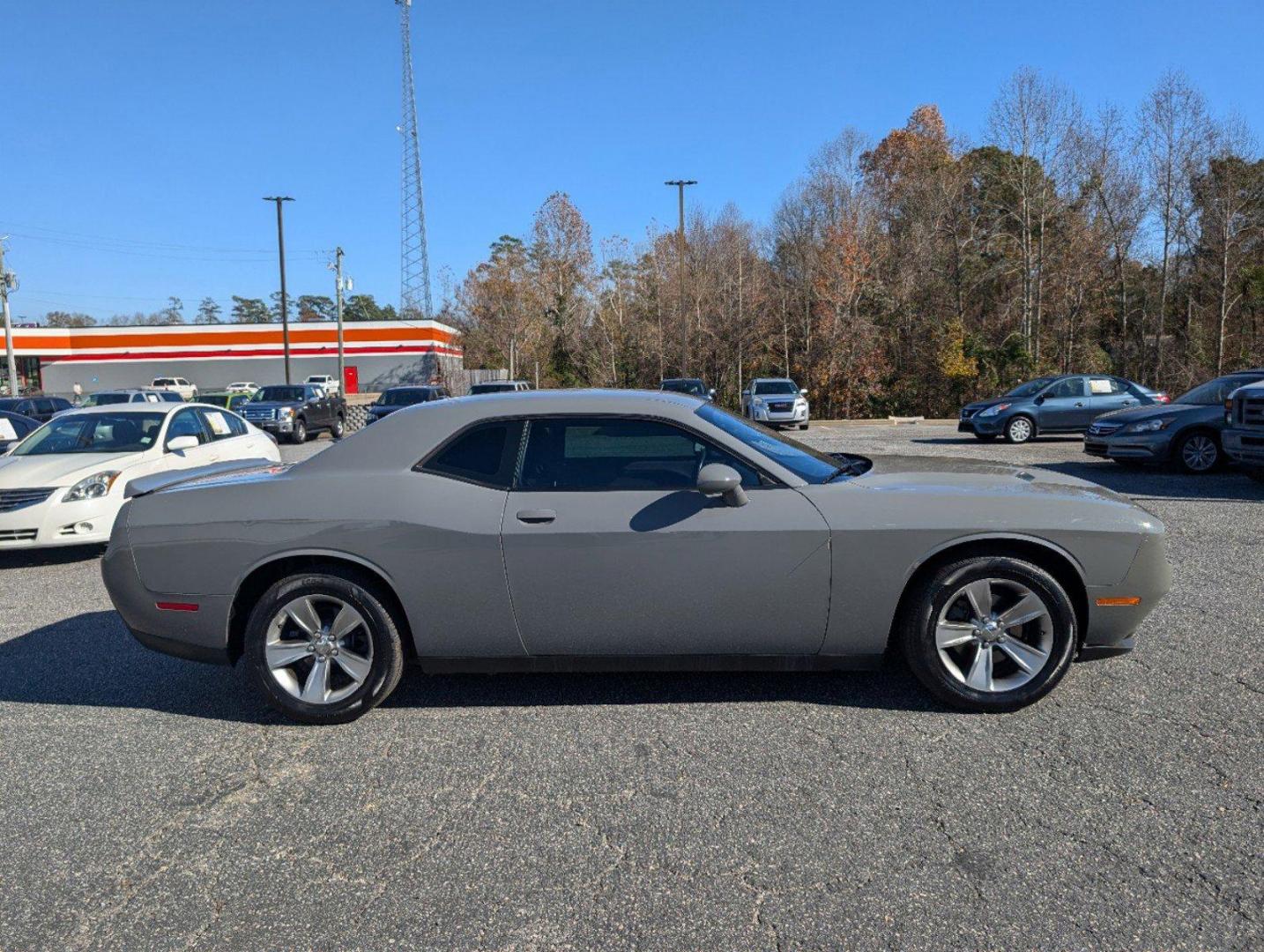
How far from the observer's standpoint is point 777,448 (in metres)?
4.34

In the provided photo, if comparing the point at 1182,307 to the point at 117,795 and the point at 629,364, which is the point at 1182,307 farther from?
the point at 117,795

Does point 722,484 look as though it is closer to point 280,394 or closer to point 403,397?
point 403,397

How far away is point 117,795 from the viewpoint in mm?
3406

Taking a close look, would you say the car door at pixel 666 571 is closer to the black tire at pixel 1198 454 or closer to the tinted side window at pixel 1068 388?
the black tire at pixel 1198 454

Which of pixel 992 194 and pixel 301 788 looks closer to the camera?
pixel 301 788

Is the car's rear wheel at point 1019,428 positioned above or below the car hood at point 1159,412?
below

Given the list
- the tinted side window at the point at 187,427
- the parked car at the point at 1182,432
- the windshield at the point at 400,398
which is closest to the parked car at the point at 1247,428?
the parked car at the point at 1182,432

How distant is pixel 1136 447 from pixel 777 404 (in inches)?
540

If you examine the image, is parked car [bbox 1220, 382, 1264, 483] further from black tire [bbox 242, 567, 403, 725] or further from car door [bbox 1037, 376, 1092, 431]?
black tire [bbox 242, 567, 403, 725]

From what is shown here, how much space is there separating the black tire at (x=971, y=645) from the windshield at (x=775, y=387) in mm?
23558

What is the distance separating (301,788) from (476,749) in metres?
0.71

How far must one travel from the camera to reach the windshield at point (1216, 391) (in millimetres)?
12461

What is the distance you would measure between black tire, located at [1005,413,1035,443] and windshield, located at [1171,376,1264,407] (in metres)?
6.04

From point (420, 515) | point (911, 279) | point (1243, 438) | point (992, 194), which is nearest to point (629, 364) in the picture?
point (911, 279)
